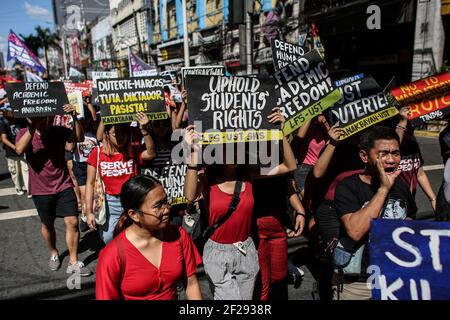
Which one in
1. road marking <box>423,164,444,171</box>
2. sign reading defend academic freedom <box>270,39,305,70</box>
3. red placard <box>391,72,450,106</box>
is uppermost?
sign reading defend academic freedom <box>270,39,305,70</box>

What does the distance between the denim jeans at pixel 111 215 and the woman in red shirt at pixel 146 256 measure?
1.70m

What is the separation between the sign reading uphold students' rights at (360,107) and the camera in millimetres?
3344

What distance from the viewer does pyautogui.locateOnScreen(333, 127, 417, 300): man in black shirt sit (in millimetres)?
2271

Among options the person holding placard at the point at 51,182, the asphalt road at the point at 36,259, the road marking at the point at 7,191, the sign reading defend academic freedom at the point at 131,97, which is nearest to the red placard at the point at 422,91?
the asphalt road at the point at 36,259

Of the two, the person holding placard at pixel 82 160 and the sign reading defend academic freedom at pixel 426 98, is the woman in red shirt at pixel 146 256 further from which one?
the person holding placard at pixel 82 160

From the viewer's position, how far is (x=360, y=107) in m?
3.43

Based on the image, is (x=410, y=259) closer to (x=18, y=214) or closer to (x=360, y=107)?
(x=360, y=107)

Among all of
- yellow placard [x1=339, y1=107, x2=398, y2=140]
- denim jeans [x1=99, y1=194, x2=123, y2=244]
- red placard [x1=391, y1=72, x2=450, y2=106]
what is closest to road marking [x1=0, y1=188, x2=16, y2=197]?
denim jeans [x1=99, y1=194, x2=123, y2=244]

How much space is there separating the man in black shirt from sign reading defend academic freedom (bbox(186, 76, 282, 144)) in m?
0.74

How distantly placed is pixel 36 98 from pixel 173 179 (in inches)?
71.4

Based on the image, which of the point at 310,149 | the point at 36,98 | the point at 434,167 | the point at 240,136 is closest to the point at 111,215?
the point at 36,98

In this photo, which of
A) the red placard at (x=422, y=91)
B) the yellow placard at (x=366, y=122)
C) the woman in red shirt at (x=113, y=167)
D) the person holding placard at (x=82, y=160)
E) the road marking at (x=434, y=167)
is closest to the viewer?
the yellow placard at (x=366, y=122)

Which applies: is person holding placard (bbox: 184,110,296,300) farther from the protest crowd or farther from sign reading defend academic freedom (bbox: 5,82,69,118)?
sign reading defend academic freedom (bbox: 5,82,69,118)
